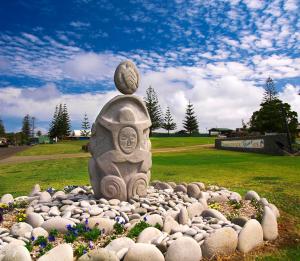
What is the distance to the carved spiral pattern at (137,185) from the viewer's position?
8.30 meters

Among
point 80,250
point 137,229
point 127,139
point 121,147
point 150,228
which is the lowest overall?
point 80,250

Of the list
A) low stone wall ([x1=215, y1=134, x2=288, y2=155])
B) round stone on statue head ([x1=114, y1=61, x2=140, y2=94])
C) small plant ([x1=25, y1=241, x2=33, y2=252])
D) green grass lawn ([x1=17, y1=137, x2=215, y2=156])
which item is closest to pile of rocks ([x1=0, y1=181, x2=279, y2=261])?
small plant ([x1=25, y1=241, x2=33, y2=252])

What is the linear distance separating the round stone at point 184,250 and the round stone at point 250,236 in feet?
2.85

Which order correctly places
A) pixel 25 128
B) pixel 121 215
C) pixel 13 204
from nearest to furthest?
1. pixel 121 215
2. pixel 13 204
3. pixel 25 128

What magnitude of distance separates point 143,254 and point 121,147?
3.87 m

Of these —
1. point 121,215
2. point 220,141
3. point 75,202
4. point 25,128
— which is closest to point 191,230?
point 121,215

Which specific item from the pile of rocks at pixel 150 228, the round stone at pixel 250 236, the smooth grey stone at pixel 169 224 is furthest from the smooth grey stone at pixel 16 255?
the round stone at pixel 250 236

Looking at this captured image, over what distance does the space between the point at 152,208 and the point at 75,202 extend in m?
1.78

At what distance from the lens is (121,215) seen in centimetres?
676

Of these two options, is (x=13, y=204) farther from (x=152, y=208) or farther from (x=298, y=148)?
(x=298, y=148)

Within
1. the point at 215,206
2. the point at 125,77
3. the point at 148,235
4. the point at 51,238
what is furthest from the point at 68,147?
the point at 148,235

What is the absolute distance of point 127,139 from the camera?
831cm

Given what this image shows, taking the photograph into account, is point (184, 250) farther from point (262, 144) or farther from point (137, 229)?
point (262, 144)

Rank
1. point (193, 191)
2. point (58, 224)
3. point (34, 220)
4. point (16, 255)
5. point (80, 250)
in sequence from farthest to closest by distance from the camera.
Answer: point (193, 191), point (34, 220), point (58, 224), point (80, 250), point (16, 255)
